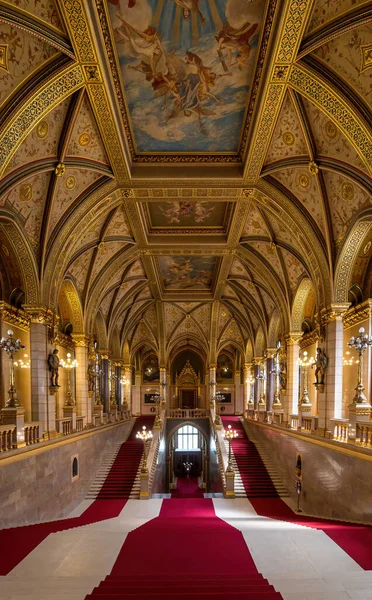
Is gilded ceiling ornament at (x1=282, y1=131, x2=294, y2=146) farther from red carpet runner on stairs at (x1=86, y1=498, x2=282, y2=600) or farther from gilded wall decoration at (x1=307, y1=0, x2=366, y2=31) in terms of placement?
red carpet runner on stairs at (x1=86, y1=498, x2=282, y2=600)

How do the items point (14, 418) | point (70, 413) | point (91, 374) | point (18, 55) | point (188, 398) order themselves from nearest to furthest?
point (18, 55) → point (14, 418) → point (70, 413) → point (91, 374) → point (188, 398)

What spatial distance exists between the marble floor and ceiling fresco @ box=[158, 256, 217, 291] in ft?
54.7

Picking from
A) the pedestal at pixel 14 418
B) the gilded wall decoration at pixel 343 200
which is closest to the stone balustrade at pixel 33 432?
the pedestal at pixel 14 418

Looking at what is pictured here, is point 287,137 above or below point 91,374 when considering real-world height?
above

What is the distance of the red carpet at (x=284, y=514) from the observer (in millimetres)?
6523

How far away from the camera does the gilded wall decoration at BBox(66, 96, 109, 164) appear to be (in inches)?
428

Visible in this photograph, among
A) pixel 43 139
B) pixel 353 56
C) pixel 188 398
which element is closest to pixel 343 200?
pixel 353 56

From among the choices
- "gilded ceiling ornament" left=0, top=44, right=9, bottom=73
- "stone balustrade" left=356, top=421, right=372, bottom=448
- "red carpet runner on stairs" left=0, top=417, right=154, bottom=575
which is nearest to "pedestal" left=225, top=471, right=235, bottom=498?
"red carpet runner on stairs" left=0, top=417, right=154, bottom=575

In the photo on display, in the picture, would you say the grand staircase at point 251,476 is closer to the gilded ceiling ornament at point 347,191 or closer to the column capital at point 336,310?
the column capital at point 336,310

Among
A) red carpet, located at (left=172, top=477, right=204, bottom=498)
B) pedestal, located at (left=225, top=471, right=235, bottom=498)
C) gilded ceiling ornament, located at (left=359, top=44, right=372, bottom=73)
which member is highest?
gilded ceiling ornament, located at (left=359, top=44, right=372, bottom=73)

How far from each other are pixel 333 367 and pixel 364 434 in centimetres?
333

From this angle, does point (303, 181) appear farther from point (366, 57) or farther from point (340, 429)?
point (340, 429)

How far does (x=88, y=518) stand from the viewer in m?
13.3

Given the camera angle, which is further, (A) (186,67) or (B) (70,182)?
(B) (70,182)
